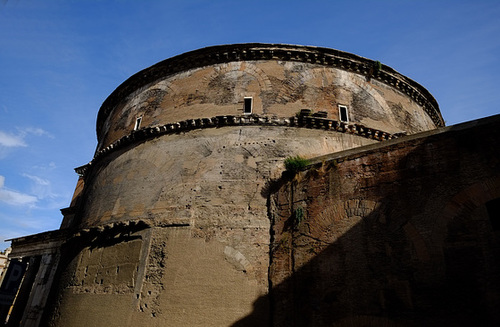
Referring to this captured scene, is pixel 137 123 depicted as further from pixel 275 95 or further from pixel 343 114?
pixel 343 114

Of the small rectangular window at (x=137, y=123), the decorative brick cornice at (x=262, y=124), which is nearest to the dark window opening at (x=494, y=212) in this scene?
the decorative brick cornice at (x=262, y=124)

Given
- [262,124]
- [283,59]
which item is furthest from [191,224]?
[283,59]

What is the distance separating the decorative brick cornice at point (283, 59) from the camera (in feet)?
32.2

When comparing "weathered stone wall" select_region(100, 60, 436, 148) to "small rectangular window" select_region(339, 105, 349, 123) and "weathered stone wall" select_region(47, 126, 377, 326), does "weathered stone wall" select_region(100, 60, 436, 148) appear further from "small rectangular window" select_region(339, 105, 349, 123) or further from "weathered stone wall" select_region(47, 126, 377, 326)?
"weathered stone wall" select_region(47, 126, 377, 326)

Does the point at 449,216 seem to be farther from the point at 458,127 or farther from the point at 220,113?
the point at 220,113

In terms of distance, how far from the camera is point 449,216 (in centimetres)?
550

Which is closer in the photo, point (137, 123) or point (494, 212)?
point (494, 212)

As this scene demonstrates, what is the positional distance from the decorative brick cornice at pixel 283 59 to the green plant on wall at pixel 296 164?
12.2 ft

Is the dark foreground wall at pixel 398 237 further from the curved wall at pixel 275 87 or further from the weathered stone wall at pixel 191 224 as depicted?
the curved wall at pixel 275 87

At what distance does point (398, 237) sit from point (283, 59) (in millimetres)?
6157

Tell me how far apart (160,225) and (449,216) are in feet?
19.8

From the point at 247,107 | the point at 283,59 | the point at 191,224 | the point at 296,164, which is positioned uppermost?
the point at 283,59

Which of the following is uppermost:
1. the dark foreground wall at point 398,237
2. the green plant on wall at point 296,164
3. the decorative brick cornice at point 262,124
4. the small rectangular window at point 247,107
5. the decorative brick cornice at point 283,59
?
the decorative brick cornice at point 283,59

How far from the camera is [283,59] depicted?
9.84m
